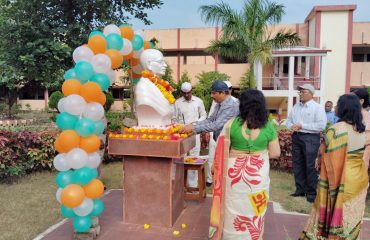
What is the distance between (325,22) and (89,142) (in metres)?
19.2

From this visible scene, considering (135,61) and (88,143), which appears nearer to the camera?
(88,143)

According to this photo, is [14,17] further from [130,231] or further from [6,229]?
[130,231]

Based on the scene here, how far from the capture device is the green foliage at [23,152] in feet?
19.4

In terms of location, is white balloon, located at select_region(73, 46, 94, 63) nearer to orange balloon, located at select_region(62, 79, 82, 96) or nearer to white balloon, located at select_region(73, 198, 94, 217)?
orange balloon, located at select_region(62, 79, 82, 96)

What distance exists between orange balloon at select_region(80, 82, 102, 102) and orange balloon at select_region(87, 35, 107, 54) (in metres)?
0.40

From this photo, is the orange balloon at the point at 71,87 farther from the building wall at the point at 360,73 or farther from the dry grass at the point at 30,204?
the building wall at the point at 360,73

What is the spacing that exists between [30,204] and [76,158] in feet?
7.12

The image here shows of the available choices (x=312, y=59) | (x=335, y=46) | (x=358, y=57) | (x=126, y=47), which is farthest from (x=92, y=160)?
(x=358, y=57)

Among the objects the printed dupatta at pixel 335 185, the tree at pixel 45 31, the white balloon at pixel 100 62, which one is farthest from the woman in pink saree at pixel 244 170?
the tree at pixel 45 31

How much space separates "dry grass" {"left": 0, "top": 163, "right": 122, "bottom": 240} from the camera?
13.1 ft

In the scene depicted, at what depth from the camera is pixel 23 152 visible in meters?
6.49

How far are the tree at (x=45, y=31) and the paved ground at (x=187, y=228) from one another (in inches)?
191

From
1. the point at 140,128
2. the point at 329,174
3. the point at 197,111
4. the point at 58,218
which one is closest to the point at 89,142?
the point at 140,128

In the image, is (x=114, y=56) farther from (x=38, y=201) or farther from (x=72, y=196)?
(x=38, y=201)
